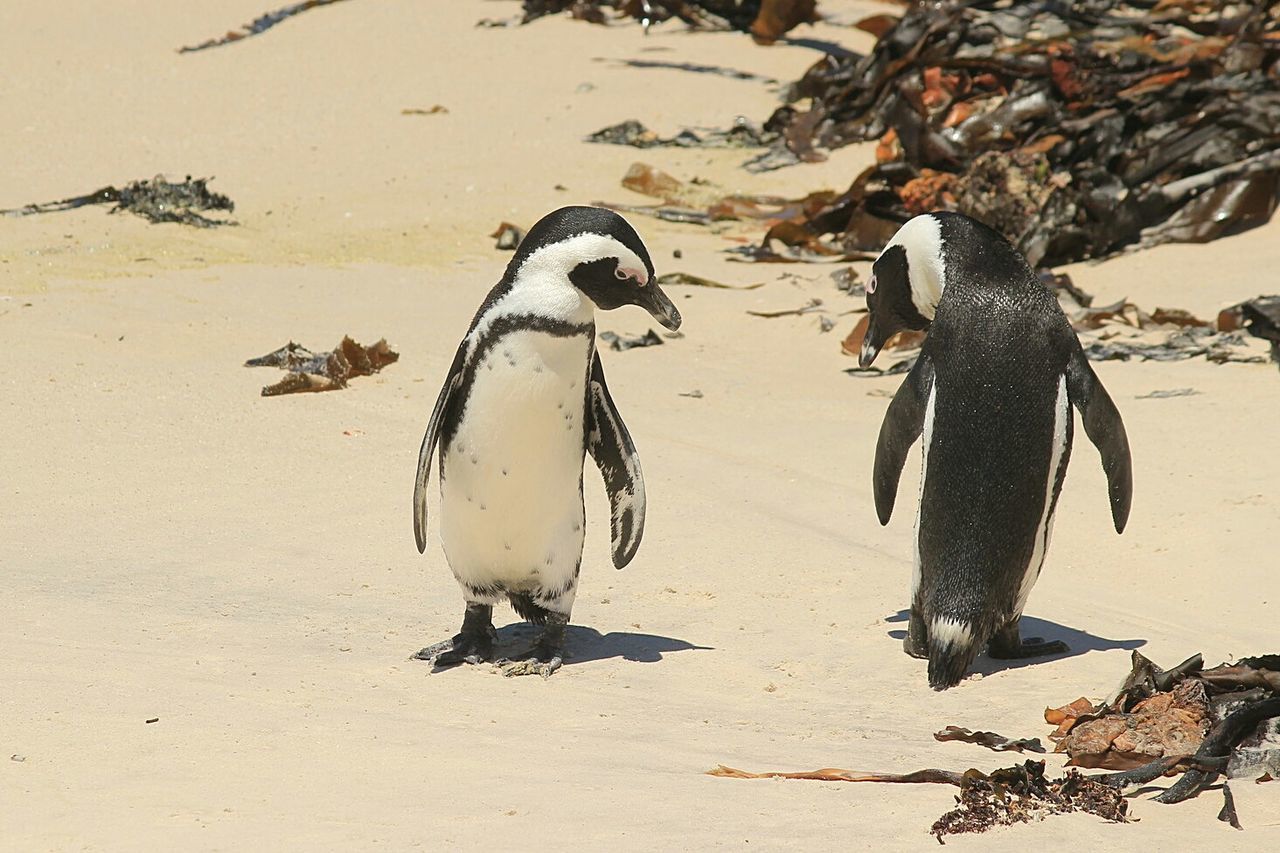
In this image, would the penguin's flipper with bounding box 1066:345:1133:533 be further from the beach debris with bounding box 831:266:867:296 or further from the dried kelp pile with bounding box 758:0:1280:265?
the dried kelp pile with bounding box 758:0:1280:265

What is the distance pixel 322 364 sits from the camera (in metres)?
6.77

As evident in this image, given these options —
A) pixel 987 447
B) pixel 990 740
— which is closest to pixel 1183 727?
pixel 990 740

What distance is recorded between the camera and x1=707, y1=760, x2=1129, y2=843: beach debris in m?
2.76

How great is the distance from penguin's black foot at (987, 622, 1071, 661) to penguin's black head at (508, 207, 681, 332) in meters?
1.36

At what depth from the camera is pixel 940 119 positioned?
37.7ft

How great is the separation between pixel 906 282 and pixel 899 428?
61 centimetres

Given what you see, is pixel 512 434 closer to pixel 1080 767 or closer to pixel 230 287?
pixel 1080 767

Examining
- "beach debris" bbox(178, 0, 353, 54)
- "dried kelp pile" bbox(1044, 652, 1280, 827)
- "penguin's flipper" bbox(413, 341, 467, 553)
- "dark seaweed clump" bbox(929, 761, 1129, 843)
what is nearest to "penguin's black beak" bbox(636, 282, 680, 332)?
"penguin's flipper" bbox(413, 341, 467, 553)

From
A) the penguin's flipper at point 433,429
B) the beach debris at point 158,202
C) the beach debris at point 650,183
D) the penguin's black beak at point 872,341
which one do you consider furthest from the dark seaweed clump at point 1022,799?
the beach debris at point 650,183

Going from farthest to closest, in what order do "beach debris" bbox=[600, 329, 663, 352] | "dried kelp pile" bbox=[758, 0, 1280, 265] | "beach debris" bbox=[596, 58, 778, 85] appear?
"beach debris" bbox=[596, 58, 778, 85], "dried kelp pile" bbox=[758, 0, 1280, 265], "beach debris" bbox=[600, 329, 663, 352]

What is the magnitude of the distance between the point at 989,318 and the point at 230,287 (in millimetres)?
5210

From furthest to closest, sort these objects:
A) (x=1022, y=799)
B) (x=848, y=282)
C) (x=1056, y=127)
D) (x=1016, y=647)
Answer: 1. (x=1056, y=127)
2. (x=848, y=282)
3. (x=1016, y=647)
4. (x=1022, y=799)

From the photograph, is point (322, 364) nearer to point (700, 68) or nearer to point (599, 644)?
point (599, 644)

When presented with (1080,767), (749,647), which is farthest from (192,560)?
(1080,767)
